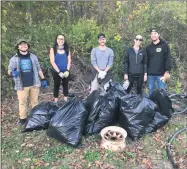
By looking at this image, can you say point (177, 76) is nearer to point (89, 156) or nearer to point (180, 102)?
point (180, 102)

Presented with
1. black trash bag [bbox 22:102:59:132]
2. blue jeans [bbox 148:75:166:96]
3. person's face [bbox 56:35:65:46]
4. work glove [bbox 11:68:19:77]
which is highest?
person's face [bbox 56:35:65:46]

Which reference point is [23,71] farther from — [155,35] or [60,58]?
[155,35]

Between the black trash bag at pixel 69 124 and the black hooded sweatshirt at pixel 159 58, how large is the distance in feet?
5.57

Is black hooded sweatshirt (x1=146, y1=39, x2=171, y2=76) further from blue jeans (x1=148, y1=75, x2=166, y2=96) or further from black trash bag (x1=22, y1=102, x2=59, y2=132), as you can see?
black trash bag (x1=22, y1=102, x2=59, y2=132)

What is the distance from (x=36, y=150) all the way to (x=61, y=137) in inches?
16.9

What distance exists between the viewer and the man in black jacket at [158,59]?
502cm

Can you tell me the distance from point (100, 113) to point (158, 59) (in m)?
1.62

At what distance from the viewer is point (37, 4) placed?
734cm

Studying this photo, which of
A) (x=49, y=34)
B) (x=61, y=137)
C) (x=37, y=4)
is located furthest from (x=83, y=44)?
(x=61, y=137)

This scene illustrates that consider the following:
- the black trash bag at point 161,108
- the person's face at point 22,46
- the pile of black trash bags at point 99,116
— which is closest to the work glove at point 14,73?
the person's face at point 22,46

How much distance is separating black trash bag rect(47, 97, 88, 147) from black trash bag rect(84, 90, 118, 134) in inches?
5.7

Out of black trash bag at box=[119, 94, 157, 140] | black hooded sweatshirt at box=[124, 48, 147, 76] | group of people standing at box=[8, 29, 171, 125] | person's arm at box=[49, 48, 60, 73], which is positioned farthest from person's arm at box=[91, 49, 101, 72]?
black trash bag at box=[119, 94, 157, 140]

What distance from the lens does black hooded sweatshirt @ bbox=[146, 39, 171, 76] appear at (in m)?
5.03

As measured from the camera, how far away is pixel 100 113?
4348 mm
